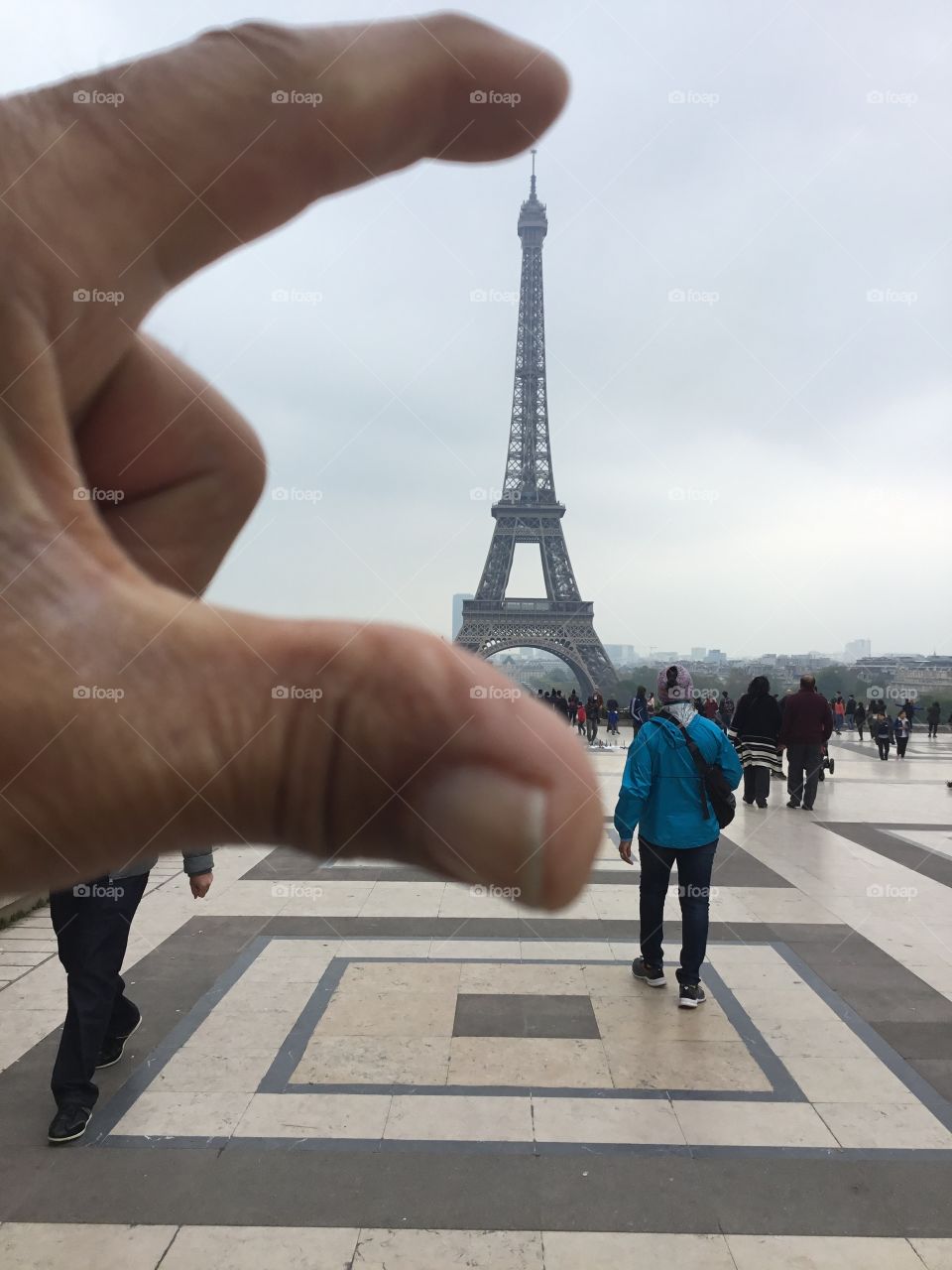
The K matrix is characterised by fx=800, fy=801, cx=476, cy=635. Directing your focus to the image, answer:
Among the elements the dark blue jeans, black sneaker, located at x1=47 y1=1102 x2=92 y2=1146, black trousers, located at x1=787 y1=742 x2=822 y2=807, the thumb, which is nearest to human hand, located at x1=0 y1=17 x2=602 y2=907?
the thumb

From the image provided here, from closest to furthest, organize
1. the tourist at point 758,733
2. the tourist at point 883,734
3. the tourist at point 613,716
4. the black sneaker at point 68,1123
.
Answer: the black sneaker at point 68,1123 → the tourist at point 758,733 → the tourist at point 883,734 → the tourist at point 613,716

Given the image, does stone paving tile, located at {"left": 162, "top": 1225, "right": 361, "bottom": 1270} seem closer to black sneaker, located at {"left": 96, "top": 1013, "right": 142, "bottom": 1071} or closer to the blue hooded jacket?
black sneaker, located at {"left": 96, "top": 1013, "right": 142, "bottom": 1071}

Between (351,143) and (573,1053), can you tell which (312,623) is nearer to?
(351,143)

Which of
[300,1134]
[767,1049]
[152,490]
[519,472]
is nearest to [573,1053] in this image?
[767,1049]

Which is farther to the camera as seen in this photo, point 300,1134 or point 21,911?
point 21,911

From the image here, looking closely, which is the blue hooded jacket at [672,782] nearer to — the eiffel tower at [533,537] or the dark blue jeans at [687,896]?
the dark blue jeans at [687,896]

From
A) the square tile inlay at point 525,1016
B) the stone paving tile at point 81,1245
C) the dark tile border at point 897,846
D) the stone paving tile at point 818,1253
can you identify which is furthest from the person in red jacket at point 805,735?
the stone paving tile at point 81,1245

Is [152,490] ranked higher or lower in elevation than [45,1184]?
higher
